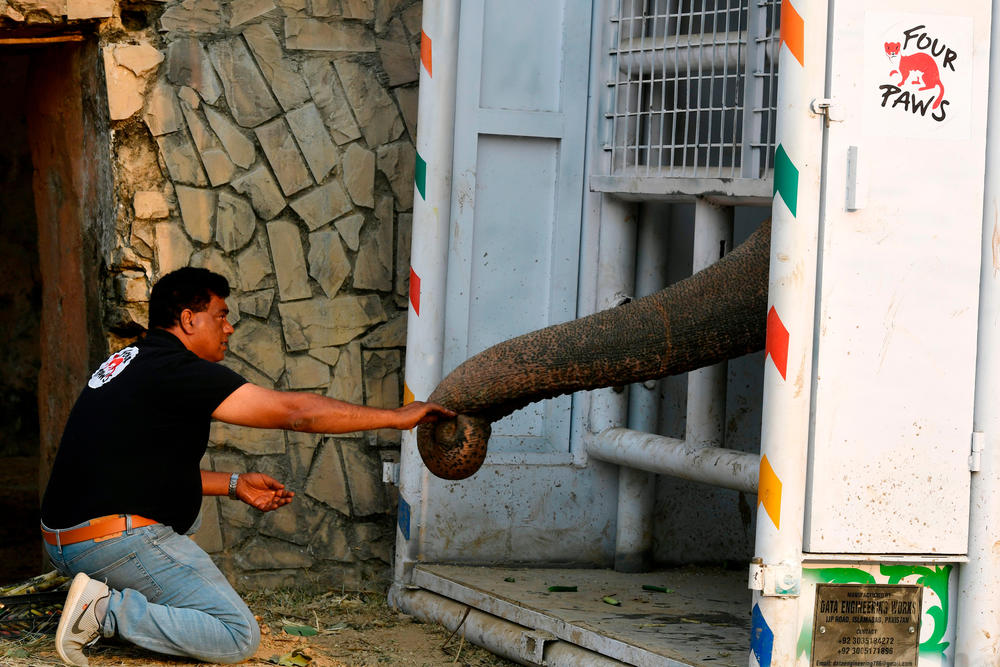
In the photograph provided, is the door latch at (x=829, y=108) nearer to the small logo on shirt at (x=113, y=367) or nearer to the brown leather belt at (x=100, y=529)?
the small logo on shirt at (x=113, y=367)

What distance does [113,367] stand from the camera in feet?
15.4

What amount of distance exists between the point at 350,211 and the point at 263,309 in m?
0.55

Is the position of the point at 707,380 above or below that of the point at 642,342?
below

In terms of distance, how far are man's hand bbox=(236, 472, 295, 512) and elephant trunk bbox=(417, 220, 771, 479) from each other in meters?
0.83

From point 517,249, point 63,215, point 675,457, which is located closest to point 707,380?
point 675,457

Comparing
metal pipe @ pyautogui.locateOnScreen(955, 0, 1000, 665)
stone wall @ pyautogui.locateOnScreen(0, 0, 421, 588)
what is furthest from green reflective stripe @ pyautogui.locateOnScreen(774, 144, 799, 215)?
stone wall @ pyautogui.locateOnScreen(0, 0, 421, 588)

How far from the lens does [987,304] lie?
13.5 ft

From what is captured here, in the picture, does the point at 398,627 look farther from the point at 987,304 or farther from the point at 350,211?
the point at 987,304

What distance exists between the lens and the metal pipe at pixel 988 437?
411 centimetres

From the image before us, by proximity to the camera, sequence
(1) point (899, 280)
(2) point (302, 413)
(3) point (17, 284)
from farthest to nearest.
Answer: (3) point (17, 284), (2) point (302, 413), (1) point (899, 280)

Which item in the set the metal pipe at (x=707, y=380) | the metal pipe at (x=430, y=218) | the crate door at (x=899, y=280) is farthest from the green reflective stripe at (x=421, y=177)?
the crate door at (x=899, y=280)

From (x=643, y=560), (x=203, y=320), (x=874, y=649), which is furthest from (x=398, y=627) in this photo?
(x=874, y=649)

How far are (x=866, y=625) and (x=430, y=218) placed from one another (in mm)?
2367

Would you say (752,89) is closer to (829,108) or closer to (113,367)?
(829,108)
